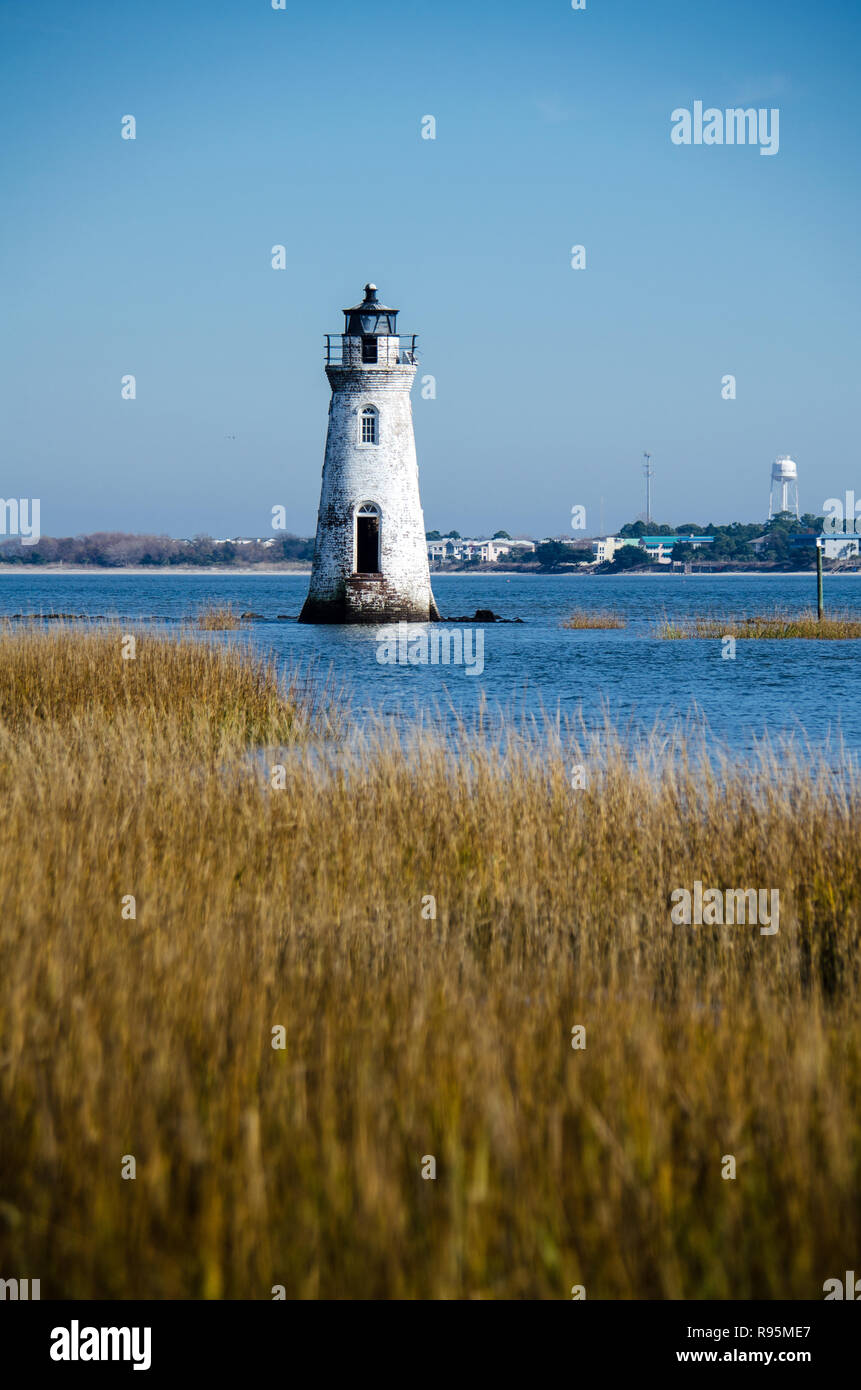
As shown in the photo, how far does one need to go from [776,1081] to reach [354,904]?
9.52 ft

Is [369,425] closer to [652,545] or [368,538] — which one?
[368,538]

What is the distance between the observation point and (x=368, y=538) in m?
39.4

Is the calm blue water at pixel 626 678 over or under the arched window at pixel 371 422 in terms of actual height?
under

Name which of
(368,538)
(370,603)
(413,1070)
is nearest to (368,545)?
(368,538)

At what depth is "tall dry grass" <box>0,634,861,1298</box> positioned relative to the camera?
2953mm

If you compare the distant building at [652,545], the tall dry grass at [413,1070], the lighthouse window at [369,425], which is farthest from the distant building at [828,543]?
the tall dry grass at [413,1070]

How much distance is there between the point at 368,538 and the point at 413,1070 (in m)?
36.4

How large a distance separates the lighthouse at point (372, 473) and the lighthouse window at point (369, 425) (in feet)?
0.10

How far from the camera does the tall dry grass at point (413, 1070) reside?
295cm

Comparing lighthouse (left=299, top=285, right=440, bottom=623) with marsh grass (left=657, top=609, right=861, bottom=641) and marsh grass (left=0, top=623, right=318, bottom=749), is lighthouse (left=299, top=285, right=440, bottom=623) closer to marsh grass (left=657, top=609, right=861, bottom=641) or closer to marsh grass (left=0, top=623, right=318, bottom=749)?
marsh grass (left=657, top=609, right=861, bottom=641)

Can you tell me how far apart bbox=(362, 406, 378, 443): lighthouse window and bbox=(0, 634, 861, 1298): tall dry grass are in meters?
31.2

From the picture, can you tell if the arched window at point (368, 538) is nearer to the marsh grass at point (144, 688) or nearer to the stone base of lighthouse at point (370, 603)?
the stone base of lighthouse at point (370, 603)
